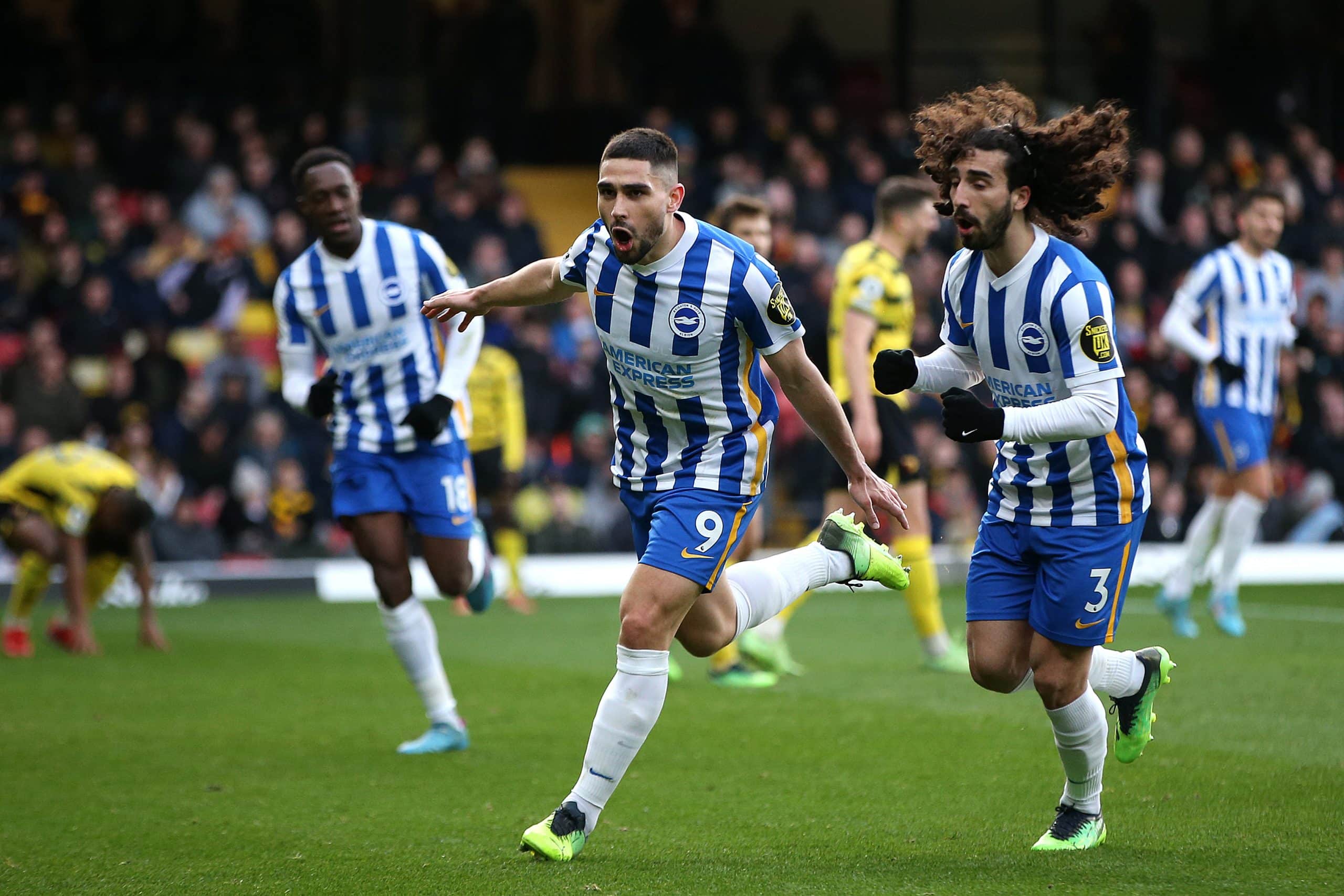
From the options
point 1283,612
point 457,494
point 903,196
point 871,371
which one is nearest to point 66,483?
point 457,494

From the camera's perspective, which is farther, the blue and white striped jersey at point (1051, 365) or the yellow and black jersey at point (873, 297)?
the yellow and black jersey at point (873, 297)

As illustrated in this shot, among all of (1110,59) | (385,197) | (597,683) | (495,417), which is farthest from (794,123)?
(597,683)

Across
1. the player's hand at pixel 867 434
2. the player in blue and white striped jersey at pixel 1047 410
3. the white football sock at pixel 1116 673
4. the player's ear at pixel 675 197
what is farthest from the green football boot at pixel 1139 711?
the player's hand at pixel 867 434

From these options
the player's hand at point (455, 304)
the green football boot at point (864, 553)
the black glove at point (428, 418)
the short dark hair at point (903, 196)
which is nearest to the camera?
the player's hand at point (455, 304)

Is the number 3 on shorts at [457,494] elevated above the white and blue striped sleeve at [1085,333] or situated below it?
below

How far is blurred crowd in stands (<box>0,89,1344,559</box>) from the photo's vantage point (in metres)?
Result: 14.9

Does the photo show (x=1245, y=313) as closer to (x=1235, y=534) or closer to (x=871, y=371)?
(x=1235, y=534)

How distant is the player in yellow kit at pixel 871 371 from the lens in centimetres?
823

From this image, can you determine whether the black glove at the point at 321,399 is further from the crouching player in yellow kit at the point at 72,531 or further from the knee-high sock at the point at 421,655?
the crouching player in yellow kit at the point at 72,531

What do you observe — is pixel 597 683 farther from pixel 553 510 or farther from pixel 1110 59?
pixel 1110 59

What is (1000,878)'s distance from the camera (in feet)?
14.0

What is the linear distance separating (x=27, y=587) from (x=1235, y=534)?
7.72 m

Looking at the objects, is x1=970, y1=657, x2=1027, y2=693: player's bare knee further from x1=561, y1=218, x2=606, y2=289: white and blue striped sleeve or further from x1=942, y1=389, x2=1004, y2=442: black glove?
x1=561, y1=218, x2=606, y2=289: white and blue striped sleeve

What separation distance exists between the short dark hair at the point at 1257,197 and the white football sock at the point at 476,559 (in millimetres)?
5339
